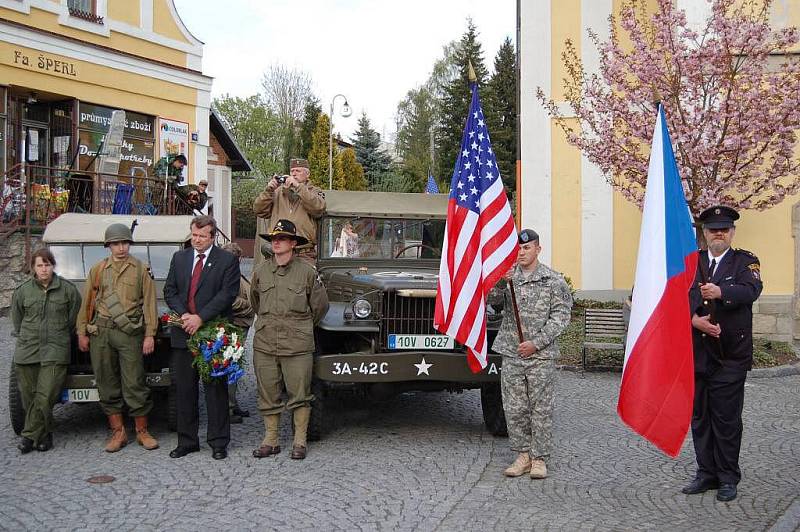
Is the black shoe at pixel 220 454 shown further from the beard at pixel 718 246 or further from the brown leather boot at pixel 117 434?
the beard at pixel 718 246

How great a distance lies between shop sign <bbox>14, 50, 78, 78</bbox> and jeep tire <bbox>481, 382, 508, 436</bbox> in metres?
14.9

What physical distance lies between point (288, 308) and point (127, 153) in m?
15.9

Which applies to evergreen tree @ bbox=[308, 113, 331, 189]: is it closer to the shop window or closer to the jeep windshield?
the shop window

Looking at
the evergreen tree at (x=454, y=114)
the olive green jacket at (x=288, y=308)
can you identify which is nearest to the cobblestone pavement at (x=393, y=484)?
the olive green jacket at (x=288, y=308)

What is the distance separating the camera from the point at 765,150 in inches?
464

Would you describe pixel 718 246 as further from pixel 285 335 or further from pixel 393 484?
pixel 285 335

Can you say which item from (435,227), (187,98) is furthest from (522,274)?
(187,98)

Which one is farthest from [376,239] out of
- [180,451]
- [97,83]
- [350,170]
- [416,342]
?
[350,170]

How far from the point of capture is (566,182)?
16.8m

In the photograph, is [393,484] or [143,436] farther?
[143,436]

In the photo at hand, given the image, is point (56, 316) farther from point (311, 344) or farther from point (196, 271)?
point (311, 344)

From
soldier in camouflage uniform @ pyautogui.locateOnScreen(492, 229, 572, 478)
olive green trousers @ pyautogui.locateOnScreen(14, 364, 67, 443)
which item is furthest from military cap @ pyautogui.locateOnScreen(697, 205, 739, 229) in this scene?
olive green trousers @ pyautogui.locateOnScreen(14, 364, 67, 443)

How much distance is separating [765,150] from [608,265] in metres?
5.19

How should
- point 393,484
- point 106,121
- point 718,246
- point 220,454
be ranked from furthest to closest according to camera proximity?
point 106,121 < point 220,454 < point 393,484 < point 718,246
